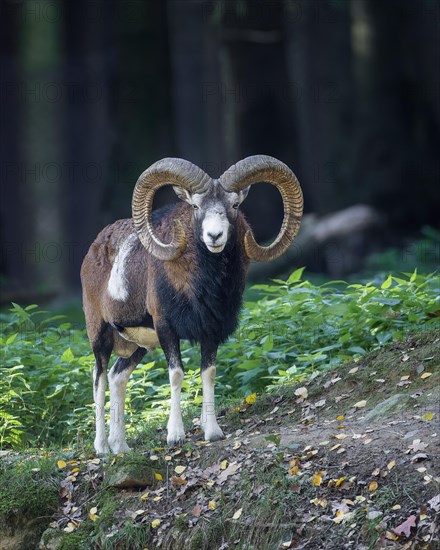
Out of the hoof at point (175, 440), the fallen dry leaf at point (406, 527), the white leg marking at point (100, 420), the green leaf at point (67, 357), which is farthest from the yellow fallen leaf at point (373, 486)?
the green leaf at point (67, 357)

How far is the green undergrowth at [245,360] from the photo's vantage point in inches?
465

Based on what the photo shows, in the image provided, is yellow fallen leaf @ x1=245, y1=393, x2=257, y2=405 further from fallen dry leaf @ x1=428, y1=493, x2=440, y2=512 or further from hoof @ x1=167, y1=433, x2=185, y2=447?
fallen dry leaf @ x1=428, y1=493, x2=440, y2=512

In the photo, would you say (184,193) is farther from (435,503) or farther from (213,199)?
(435,503)

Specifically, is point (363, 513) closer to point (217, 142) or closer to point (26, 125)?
point (217, 142)

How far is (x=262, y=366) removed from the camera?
12.2 m

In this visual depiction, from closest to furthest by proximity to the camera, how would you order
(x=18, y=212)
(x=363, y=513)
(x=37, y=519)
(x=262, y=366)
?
(x=363, y=513) < (x=37, y=519) < (x=262, y=366) < (x=18, y=212)

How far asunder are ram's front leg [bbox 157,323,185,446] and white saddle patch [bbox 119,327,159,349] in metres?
0.43

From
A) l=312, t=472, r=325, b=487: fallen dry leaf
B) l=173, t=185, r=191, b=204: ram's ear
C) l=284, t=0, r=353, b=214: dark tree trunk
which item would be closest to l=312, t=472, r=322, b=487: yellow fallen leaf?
l=312, t=472, r=325, b=487: fallen dry leaf

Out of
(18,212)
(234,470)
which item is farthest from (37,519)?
(18,212)

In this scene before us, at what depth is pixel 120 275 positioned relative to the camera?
11.0 metres

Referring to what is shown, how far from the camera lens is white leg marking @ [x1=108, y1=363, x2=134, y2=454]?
35.0ft

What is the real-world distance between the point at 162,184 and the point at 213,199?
1.79ft

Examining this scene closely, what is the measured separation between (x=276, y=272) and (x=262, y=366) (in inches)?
335

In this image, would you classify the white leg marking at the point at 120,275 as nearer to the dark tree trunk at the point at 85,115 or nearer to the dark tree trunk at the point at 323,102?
the dark tree trunk at the point at 323,102
